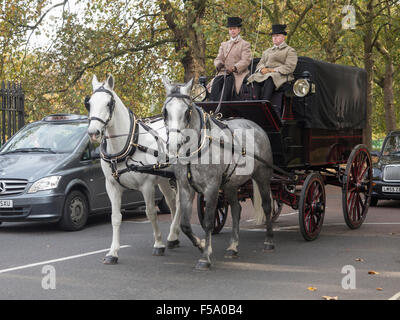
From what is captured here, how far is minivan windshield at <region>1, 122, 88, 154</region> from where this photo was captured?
35.6 ft

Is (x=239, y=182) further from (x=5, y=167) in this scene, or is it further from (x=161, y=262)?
(x=5, y=167)

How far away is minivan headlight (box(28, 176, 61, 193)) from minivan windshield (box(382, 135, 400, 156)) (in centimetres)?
864

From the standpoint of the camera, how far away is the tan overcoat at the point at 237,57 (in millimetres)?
8859

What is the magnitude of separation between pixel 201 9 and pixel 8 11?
6.38m

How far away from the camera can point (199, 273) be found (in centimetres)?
679

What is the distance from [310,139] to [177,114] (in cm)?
355

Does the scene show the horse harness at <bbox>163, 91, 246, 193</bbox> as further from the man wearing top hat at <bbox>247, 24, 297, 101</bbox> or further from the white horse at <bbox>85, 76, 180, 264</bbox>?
the man wearing top hat at <bbox>247, 24, 297, 101</bbox>

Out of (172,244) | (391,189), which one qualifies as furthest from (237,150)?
(391,189)

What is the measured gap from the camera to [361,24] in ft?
80.1

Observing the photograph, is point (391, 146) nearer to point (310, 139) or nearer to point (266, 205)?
point (310, 139)

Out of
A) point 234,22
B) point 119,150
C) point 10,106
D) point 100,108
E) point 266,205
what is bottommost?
point 266,205

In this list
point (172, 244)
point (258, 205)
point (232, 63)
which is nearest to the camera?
point (172, 244)
